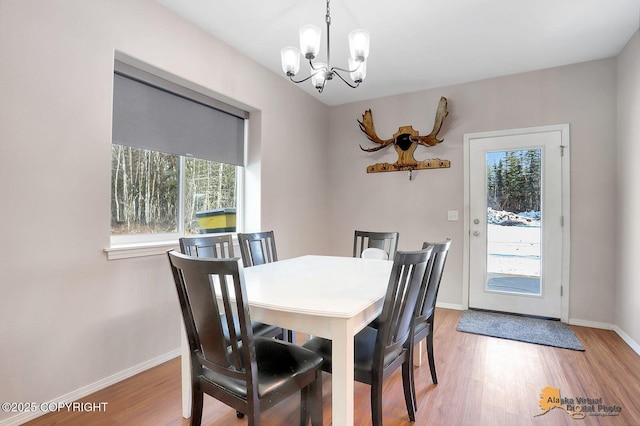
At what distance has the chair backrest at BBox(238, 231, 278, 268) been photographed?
2.37 meters

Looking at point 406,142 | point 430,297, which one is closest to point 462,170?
point 406,142

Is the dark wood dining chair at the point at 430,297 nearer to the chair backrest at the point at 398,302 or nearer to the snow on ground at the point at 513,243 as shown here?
the chair backrest at the point at 398,302

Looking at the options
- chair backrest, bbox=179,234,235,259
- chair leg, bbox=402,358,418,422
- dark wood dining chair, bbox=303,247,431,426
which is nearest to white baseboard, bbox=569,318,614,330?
chair leg, bbox=402,358,418,422

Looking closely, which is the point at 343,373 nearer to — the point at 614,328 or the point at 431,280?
the point at 431,280

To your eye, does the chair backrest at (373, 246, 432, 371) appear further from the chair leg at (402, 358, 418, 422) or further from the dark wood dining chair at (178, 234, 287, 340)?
the dark wood dining chair at (178, 234, 287, 340)

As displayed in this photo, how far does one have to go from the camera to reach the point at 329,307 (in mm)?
1259

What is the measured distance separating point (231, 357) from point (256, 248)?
1.24 metres

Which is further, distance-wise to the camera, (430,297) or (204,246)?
(204,246)

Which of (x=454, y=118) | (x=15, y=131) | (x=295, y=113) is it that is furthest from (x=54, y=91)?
(x=454, y=118)

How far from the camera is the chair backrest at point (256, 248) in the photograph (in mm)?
2365

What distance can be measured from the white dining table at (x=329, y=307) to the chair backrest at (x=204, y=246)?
31 centimetres

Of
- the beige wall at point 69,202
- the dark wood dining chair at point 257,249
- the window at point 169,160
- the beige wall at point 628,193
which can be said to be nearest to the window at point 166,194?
the window at point 169,160

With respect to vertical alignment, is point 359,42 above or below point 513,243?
above

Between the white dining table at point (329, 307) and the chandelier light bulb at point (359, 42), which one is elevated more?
the chandelier light bulb at point (359, 42)
